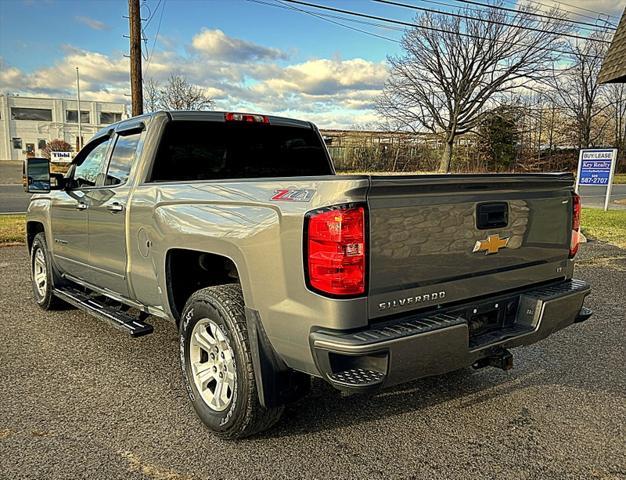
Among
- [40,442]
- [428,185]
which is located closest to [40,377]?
[40,442]

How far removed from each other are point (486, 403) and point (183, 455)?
78.2 inches

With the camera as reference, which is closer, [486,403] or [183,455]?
[183,455]

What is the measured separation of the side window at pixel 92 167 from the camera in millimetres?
4660

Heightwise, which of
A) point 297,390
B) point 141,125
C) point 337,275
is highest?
point 141,125

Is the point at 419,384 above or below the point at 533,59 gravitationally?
below

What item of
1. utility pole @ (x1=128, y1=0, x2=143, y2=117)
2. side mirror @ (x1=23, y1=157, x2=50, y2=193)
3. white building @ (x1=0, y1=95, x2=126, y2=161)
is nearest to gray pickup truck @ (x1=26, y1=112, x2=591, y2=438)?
side mirror @ (x1=23, y1=157, x2=50, y2=193)

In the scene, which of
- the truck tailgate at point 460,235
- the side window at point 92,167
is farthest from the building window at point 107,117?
the truck tailgate at point 460,235

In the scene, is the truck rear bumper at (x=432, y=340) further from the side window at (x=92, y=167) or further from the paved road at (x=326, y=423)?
the side window at (x=92, y=167)

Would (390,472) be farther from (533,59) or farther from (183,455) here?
(533,59)

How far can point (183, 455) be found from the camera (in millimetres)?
2861

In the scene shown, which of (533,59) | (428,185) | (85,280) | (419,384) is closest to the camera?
(428,185)

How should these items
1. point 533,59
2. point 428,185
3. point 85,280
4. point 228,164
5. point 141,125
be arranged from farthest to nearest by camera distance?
point 533,59
point 85,280
point 228,164
point 141,125
point 428,185

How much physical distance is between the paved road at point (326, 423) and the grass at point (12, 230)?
6303 mm

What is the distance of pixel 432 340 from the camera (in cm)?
253
